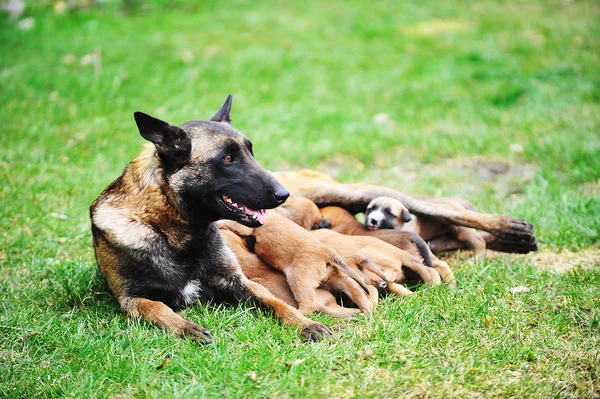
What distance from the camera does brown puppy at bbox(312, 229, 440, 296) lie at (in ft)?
15.4

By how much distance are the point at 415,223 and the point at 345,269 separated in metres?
1.37

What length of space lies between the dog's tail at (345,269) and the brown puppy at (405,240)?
701 mm

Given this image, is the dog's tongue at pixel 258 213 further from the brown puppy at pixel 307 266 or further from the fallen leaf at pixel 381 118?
the fallen leaf at pixel 381 118

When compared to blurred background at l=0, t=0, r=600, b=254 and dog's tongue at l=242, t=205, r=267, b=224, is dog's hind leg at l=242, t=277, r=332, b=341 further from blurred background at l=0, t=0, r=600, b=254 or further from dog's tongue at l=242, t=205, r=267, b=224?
blurred background at l=0, t=0, r=600, b=254

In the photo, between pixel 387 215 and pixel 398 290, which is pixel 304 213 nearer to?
pixel 387 215

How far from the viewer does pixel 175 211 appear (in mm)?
4309

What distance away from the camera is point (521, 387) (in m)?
3.49

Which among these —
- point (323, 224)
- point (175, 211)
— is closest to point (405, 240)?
point (323, 224)

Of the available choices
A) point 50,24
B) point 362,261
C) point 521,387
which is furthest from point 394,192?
point 50,24

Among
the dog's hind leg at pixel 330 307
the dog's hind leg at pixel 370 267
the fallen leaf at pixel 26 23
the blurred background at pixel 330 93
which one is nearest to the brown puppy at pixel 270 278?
the dog's hind leg at pixel 330 307

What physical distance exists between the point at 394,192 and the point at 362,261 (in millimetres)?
1242

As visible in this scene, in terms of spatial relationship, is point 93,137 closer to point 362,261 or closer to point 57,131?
point 57,131

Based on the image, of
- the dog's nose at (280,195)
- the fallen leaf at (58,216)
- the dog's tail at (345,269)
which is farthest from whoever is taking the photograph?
the fallen leaf at (58,216)

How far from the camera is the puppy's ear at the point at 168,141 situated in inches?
161
